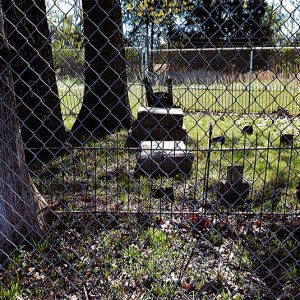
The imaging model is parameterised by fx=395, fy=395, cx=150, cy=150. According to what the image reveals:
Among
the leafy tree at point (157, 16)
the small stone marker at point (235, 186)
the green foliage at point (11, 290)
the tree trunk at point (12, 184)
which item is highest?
the leafy tree at point (157, 16)

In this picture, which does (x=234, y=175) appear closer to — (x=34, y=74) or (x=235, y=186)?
(x=235, y=186)

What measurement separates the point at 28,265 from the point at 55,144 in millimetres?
2941

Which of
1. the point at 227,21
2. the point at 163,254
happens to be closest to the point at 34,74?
the point at 227,21

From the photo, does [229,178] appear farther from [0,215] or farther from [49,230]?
[0,215]

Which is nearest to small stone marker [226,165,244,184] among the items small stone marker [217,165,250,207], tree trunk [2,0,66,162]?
small stone marker [217,165,250,207]

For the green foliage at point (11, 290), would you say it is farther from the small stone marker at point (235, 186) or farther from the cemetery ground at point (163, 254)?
the small stone marker at point (235, 186)

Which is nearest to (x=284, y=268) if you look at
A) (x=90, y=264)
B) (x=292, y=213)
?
(x=292, y=213)

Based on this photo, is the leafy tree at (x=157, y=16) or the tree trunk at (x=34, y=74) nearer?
the leafy tree at (x=157, y=16)

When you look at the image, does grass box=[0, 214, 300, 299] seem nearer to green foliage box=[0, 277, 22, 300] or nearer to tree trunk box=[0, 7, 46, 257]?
green foliage box=[0, 277, 22, 300]

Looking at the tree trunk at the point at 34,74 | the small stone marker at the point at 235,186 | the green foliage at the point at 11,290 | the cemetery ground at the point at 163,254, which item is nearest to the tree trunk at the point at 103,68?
the tree trunk at the point at 34,74

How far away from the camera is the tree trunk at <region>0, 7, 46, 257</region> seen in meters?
2.54

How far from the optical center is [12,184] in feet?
9.06

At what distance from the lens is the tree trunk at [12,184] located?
2.54 m

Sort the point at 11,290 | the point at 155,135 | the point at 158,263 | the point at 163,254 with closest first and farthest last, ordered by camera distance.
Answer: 1. the point at 11,290
2. the point at 158,263
3. the point at 163,254
4. the point at 155,135
